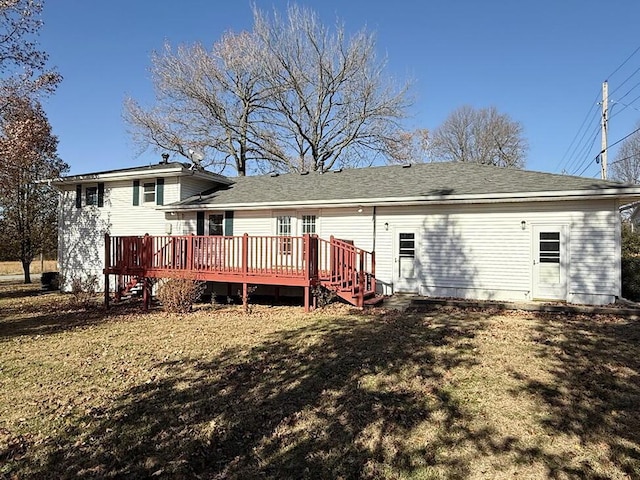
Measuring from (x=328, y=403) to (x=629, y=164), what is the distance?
38.5m

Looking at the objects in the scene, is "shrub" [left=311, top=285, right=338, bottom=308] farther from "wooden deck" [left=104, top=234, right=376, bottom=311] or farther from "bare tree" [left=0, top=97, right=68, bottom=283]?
"bare tree" [left=0, top=97, right=68, bottom=283]

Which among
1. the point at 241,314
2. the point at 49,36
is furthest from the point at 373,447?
the point at 49,36

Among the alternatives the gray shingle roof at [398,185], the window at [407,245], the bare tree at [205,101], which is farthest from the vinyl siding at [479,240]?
the bare tree at [205,101]

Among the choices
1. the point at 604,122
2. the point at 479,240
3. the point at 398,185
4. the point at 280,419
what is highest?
the point at 604,122

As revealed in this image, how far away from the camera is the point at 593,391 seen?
14.5 ft

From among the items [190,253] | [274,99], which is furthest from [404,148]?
[190,253]

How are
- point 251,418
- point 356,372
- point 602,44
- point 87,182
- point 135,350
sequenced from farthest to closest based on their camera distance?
1. point 602,44
2. point 87,182
3. point 135,350
4. point 356,372
5. point 251,418

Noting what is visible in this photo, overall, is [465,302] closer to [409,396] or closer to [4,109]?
[409,396]

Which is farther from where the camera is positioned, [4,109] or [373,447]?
[4,109]

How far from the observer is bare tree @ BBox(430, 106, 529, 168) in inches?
1321

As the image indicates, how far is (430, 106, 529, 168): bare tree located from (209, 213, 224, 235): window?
79.9ft

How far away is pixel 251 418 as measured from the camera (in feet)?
13.0

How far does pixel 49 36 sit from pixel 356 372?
13.8 metres

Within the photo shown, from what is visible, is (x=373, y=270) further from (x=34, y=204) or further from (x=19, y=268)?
(x=19, y=268)
